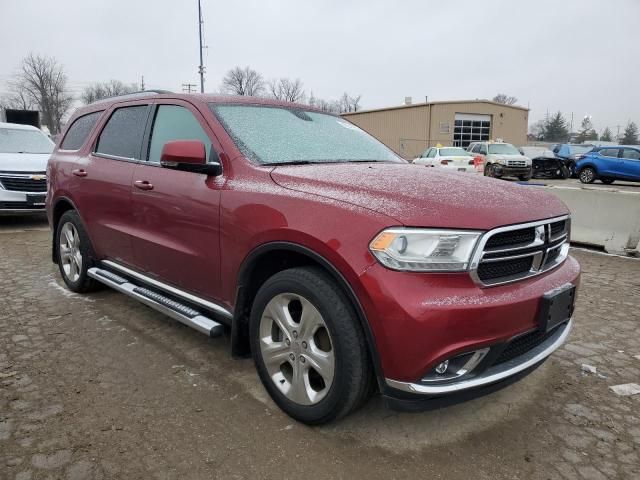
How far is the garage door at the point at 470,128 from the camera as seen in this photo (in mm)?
37562

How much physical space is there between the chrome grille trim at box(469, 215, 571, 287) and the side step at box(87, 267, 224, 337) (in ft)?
5.30

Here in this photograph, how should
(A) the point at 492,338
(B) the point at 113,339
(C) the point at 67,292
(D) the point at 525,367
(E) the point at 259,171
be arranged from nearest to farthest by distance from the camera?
1. (A) the point at 492,338
2. (D) the point at 525,367
3. (E) the point at 259,171
4. (B) the point at 113,339
5. (C) the point at 67,292

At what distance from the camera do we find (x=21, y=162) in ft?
27.6

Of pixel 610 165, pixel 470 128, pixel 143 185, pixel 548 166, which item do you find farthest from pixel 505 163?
pixel 143 185

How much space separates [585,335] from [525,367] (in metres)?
1.94

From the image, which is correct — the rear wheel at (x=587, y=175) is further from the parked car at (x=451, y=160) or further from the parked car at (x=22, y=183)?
the parked car at (x=22, y=183)

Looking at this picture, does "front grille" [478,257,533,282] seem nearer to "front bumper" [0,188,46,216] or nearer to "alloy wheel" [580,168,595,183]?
"front bumper" [0,188,46,216]

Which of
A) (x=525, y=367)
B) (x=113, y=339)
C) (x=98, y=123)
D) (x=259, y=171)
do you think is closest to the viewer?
(x=525, y=367)

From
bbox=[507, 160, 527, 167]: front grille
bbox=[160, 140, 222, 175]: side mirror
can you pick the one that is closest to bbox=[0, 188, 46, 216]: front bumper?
bbox=[160, 140, 222, 175]: side mirror

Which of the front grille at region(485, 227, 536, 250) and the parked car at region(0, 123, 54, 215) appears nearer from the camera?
the front grille at region(485, 227, 536, 250)

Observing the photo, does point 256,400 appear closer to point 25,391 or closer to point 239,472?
point 239,472

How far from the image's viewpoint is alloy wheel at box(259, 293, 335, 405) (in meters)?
2.42

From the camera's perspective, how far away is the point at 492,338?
2166 mm

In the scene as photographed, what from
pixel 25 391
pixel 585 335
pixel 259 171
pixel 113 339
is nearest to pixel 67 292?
pixel 113 339
